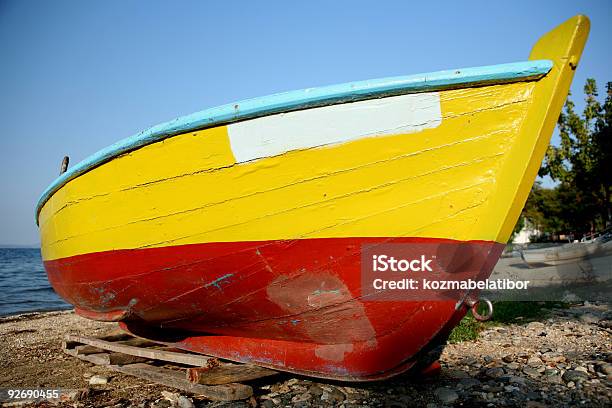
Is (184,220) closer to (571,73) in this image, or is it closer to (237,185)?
(237,185)

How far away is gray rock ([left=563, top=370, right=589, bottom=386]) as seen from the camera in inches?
135

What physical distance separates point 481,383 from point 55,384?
367 cm

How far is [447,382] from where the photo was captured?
3613 mm

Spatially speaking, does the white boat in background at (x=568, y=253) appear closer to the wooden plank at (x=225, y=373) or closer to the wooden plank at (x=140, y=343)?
the wooden plank at (x=225, y=373)

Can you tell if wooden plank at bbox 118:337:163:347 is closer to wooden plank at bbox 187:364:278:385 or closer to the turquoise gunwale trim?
wooden plank at bbox 187:364:278:385

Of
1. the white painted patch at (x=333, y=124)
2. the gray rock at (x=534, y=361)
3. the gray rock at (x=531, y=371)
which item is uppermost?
the white painted patch at (x=333, y=124)

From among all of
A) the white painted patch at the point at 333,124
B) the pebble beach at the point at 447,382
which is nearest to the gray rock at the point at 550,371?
the pebble beach at the point at 447,382

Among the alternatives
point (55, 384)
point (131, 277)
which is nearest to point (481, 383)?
point (131, 277)

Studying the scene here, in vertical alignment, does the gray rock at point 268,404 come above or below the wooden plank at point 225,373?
below

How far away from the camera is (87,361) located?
4.68 metres

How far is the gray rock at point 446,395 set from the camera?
3156mm

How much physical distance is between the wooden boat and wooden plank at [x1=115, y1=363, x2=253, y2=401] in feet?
0.90

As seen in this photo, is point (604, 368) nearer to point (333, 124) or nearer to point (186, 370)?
point (333, 124)

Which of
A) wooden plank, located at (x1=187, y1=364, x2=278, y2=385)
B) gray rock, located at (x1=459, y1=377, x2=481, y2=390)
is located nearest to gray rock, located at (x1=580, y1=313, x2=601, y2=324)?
gray rock, located at (x1=459, y1=377, x2=481, y2=390)
